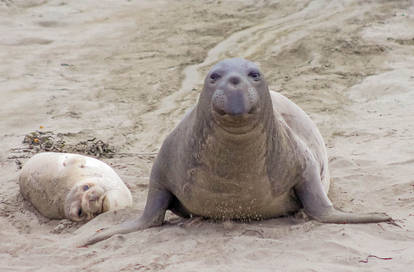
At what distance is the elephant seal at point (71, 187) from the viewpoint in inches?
187

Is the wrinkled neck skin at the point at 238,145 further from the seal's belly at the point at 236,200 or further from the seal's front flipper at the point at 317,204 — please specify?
the seal's front flipper at the point at 317,204

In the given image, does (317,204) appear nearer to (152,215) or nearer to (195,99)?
(152,215)

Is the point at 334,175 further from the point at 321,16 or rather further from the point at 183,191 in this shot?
the point at 321,16

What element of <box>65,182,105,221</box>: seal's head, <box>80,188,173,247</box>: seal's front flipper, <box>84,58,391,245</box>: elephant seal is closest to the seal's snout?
A: <box>84,58,391,245</box>: elephant seal

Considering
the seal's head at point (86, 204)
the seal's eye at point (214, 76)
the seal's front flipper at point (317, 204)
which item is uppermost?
the seal's eye at point (214, 76)

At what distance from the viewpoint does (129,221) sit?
13.7 feet

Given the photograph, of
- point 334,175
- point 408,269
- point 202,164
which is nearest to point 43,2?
point 334,175

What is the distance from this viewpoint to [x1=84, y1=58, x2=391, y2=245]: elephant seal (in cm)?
322

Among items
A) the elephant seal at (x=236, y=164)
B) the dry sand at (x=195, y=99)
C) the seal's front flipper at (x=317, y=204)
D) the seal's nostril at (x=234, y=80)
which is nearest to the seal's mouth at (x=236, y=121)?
the elephant seal at (x=236, y=164)

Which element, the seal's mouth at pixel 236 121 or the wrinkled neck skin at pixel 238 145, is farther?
the wrinkled neck skin at pixel 238 145

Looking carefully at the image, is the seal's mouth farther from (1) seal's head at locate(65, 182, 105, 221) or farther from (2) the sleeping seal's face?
(1) seal's head at locate(65, 182, 105, 221)

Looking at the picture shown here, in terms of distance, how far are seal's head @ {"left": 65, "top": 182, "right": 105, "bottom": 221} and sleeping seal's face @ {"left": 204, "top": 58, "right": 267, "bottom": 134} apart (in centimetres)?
174

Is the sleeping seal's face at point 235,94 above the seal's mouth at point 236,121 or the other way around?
above

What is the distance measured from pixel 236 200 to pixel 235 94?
2.50 feet
